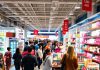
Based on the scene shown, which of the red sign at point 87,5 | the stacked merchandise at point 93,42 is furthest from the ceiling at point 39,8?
the red sign at point 87,5

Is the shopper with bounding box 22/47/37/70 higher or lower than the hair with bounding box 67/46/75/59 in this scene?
lower

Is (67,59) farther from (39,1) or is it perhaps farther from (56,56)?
(39,1)

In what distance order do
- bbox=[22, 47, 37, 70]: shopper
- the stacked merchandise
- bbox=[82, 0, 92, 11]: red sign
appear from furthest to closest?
bbox=[82, 0, 92, 11]: red sign < the stacked merchandise < bbox=[22, 47, 37, 70]: shopper

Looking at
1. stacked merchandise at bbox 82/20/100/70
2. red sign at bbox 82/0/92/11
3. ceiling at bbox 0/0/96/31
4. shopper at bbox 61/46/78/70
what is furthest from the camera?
ceiling at bbox 0/0/96/31

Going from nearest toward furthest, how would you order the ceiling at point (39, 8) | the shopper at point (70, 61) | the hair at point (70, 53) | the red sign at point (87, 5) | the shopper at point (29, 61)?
the hair at point (70, 53) < the shopper at point (70, 61) < the shopper at point (29, 61) < the red sign at point (87, 5) < the ceiling at point (39, 8)

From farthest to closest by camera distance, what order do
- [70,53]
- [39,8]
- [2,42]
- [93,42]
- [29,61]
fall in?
[39,8]
[2,42]
[93,42]
[29,61]
[70,53]

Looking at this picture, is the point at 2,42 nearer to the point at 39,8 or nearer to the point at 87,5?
the point at 39,8

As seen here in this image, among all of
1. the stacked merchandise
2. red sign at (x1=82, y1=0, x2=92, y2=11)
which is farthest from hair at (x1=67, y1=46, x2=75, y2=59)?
red sign at (x1=82, y1=0, x2=92, y2=11)

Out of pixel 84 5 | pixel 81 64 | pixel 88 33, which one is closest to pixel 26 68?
pixel 81 64

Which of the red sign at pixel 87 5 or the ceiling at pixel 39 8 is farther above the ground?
the ceiling at pixel 39 8

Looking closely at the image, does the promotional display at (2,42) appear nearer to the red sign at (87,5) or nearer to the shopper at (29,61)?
the red sign at (87,5)

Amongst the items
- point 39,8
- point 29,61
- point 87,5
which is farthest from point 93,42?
point 39,8

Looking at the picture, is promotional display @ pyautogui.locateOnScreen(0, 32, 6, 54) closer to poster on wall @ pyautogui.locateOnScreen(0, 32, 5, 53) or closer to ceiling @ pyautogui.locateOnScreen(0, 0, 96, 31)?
poster on wall @ pyautogui.locateOnScreen(0, 32, 5, 53)

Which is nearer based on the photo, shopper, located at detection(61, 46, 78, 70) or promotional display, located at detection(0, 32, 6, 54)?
shopper, located at detection(61, 46, 78, 70)
